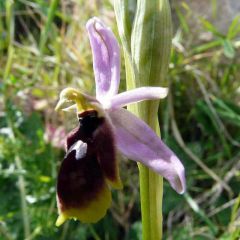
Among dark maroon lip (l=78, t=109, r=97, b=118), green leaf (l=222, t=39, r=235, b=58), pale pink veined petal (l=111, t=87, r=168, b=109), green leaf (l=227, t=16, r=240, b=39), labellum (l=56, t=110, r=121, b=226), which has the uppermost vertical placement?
pale pink veined petal (l=111, t=87, r=168, b=109)

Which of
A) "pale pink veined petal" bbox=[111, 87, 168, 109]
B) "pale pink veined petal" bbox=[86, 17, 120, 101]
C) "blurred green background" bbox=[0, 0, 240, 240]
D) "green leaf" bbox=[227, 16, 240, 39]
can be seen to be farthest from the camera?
"green leaf" bbox=[227, 16, 240, 39]

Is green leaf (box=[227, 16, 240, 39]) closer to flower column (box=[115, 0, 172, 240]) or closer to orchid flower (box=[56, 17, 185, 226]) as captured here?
flower column (box=[115, 0, 172, 240])

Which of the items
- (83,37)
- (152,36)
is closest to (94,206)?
(152,36)

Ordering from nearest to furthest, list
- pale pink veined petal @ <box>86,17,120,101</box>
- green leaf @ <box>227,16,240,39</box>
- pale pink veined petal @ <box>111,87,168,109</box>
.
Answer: pale pink veined petal @ <box>111,87,168,109</box>, pale pink veined petal @ <box>86,17,120,101</box>, green leaf @ <box>227,16,240,39</box>

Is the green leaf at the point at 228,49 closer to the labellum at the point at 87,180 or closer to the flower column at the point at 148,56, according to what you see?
the flower column at the point at 148,56

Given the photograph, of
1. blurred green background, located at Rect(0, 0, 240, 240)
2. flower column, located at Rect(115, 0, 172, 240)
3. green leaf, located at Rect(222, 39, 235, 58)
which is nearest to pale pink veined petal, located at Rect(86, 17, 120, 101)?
flower column, located at Rect(115, 0, 172, 240)

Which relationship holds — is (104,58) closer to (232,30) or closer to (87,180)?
(87,180)

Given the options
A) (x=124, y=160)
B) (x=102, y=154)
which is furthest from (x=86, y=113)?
(x=124, y=160)
